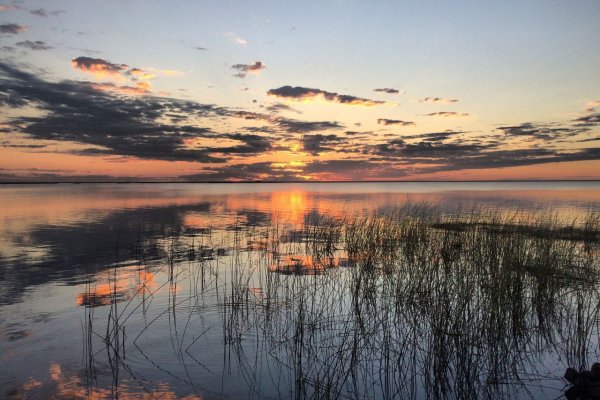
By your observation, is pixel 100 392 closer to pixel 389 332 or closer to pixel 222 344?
pixel 222 344

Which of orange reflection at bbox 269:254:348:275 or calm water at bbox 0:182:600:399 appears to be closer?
calm water at bbox 0:182:600:399

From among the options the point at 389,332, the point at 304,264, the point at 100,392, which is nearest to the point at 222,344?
the point at 100,392

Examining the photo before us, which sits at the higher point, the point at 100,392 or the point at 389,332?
the point at 389,332

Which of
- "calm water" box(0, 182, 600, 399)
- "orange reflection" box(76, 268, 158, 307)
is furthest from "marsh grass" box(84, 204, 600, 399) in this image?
"orange reflection" box(76, 268, 158, 307)

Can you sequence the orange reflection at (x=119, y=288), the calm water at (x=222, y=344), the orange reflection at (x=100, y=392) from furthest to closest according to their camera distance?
the orange reflection at (x=119, y=288), the calm water at (x=222, y=344), the orange reflection at (x=100, y=392)

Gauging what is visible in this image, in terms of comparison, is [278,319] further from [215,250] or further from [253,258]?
[215,250]

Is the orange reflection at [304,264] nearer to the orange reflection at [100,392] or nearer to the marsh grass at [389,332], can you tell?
the marsh grass at [389,332]

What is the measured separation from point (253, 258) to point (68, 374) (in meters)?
10.5

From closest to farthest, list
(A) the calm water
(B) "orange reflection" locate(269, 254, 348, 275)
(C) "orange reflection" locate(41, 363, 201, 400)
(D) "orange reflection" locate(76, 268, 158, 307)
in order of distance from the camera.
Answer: (C) "orange reflection" locate(41, 363, 201, 400)
(A) the calm water
(D) "orange reflection" locate(76, 268, 158, 307)
(B) "orange reflection" locate(269, 254, 348, 275)

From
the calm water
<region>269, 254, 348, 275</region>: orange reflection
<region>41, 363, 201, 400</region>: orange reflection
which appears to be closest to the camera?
<region>41, 363, 201, 400</region>: orange reflection

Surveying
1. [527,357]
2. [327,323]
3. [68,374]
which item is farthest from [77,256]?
[527,357]

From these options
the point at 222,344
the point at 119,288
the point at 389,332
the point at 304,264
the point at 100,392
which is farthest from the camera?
the point at 304,264

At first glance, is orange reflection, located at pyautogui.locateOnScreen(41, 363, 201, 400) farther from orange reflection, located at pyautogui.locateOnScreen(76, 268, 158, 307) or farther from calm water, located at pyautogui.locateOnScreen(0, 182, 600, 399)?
orange reflection, located at pyautogui.locateOnScreen(76, 268, 158, 307)

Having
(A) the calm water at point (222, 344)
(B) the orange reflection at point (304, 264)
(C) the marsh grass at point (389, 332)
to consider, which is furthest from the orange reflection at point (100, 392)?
(B) the orange reflection at point (304, 264)
